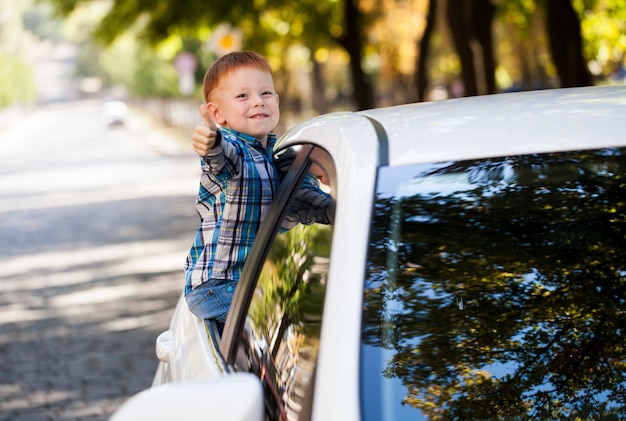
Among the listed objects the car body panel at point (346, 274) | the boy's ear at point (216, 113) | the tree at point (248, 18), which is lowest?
the car body panel at point (346, 274)

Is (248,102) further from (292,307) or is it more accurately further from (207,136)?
(292,307)

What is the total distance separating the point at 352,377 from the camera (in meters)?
2.04

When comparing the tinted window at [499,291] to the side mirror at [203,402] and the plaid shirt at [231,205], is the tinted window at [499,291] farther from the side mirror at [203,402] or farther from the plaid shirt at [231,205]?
the plaid shirt at [231,205]

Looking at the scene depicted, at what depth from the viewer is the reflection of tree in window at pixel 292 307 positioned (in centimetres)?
229

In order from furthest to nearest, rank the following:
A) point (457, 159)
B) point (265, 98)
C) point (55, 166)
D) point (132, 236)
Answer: point (55, 166), point (132, 236), point (265, 98), point (457, 159)

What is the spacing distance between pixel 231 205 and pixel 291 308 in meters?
0.75

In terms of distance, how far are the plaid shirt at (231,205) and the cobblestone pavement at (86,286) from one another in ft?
12.5

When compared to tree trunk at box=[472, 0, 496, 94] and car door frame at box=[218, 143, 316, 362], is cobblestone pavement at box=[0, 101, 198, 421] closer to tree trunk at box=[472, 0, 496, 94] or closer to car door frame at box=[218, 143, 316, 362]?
car door frame at box=[218, 143, 316, 362]

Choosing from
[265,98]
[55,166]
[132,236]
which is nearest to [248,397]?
[265,98]

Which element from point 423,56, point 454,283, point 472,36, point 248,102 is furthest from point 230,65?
point 423,56

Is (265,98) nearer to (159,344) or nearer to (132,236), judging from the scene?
(159,344)

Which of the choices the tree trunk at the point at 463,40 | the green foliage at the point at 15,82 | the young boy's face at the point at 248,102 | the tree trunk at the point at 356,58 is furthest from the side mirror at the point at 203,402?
the green foliage at the point at 15,82

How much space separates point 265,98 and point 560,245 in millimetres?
1311

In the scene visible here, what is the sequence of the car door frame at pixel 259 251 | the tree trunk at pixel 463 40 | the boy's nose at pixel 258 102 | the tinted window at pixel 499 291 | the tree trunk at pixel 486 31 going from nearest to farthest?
the tinted window at pixel 499 291 < the car door frame at pixel 259 251 < the boy's nose at pixel 258 102 < the tree trunk at pixel 463 40 < the tree trunk at pixel 486 31
